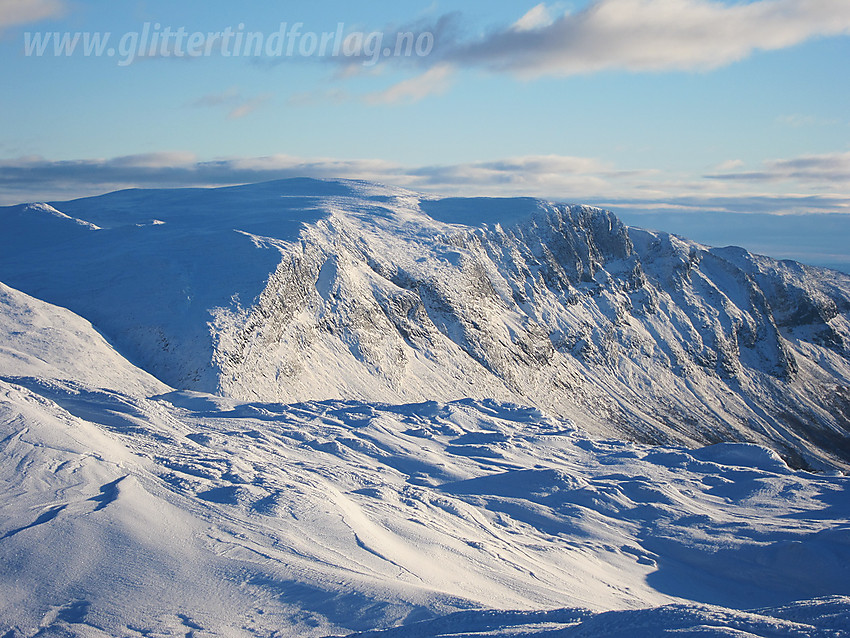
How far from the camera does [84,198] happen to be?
4188 inches

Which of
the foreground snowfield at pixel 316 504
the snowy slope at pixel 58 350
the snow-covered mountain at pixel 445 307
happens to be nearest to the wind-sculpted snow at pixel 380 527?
the foreground snowfield at pixel 316 504

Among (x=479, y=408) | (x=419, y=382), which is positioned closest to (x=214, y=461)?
(x=479, y=408)

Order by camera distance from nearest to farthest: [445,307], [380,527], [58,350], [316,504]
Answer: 1. [316,504]
2. [380,527]
3. [58,350]
4. [445,307]

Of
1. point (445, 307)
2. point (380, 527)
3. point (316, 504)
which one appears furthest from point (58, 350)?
point (445, 307)

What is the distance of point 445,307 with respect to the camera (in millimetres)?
79750

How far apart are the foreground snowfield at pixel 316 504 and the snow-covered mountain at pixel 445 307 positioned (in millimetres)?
596

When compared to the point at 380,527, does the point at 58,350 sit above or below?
above

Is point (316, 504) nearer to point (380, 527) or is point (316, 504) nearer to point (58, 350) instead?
point (380, 527)

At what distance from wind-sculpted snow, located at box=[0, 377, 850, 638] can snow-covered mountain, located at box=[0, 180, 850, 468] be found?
824 inches

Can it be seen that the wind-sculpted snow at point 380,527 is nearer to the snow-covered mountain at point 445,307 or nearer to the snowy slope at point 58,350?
the snowy slope at point 58,350

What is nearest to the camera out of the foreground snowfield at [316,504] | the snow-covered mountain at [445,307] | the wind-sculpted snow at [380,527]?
the wind-sculpted snow at [380,527]

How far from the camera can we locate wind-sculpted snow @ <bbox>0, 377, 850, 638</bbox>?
1461cm

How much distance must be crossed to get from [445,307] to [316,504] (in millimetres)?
58380

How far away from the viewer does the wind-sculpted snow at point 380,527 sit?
47.9ft
